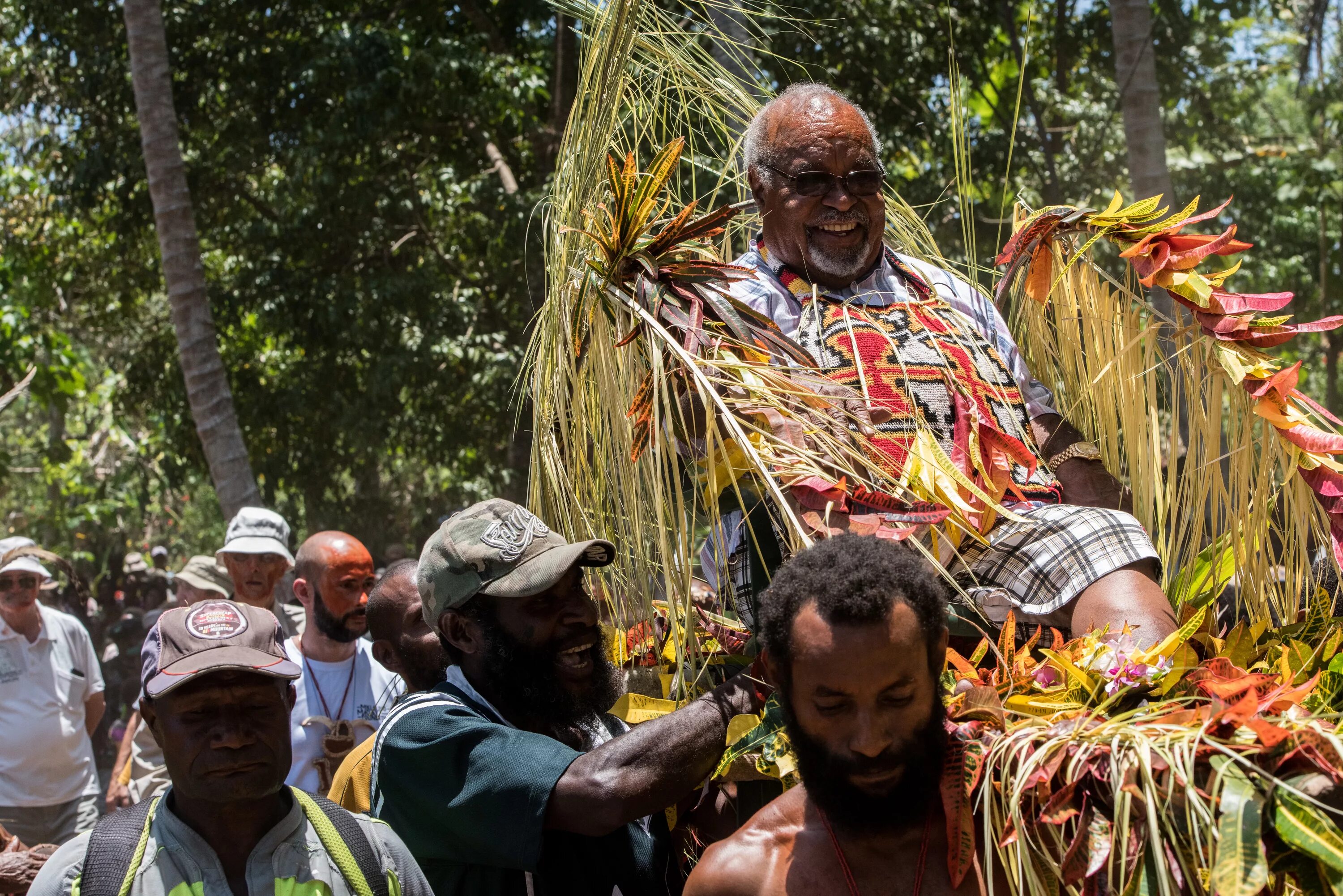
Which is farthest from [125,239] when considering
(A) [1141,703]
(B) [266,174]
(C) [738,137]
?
(A) [1141,703]

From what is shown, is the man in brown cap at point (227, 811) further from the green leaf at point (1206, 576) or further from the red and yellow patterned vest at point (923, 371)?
the green leaf at point (1206, 576)

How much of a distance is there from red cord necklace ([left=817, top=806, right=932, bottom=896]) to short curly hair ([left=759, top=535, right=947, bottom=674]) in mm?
276

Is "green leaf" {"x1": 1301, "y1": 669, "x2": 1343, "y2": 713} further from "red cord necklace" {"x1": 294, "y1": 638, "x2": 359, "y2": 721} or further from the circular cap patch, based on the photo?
"red cord necklace" {"x1": 294, "y1": 638, "x2": 359, "y2": 721}

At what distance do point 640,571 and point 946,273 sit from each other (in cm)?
131

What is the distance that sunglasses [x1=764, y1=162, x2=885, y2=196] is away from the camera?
3.22 metres

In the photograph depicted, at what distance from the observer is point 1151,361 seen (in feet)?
10.9

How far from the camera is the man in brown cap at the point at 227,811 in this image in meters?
2.15

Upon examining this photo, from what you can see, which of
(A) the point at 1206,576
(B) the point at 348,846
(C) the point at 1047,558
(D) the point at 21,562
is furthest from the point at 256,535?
(A) the point at 1206,576

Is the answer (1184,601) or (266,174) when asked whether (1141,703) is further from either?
(266,174)

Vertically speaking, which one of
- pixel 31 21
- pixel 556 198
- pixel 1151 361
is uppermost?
pixel 31 21

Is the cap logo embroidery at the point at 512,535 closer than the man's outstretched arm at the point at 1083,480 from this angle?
Yes

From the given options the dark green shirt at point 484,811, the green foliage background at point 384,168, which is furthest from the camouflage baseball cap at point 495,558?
the green foliage background at point 384,168

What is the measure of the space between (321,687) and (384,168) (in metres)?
6.94

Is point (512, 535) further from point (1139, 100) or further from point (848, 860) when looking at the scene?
point (1139, 100)
